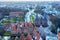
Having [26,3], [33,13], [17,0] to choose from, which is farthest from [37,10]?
[17,0]

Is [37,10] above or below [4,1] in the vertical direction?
below

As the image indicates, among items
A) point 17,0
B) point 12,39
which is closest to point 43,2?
point 17,0

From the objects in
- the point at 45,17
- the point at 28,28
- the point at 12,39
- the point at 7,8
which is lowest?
the point at 12,39

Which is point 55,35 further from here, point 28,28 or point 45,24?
point 28,28

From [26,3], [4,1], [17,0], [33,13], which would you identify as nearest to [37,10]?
[33,13]

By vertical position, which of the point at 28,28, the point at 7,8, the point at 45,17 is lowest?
the point at 28,28

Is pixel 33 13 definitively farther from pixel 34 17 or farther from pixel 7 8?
pixel 7 8

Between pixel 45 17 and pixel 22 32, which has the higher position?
pixel 45 17

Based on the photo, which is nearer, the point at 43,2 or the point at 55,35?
the point at 55,35
